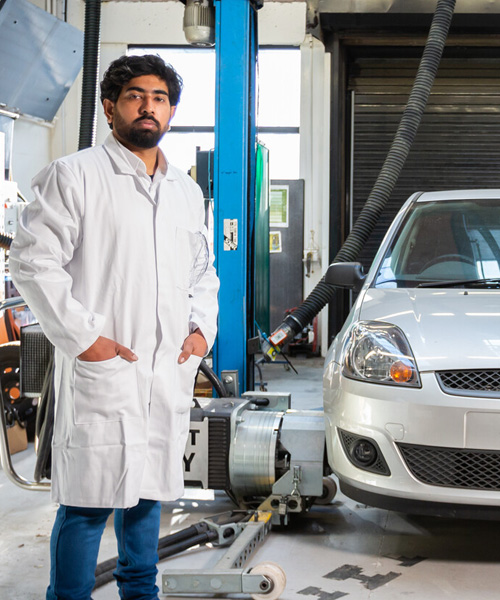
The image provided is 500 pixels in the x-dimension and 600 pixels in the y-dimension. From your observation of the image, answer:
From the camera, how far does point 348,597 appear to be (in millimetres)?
2602

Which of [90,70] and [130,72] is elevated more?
[90,70]

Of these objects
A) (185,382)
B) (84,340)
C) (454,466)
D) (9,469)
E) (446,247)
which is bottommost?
(9,469)

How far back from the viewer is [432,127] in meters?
7.72

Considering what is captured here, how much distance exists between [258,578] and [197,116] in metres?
7.73

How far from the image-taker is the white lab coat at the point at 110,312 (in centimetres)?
193

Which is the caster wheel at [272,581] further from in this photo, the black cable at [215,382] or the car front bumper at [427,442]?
the black cable at [215,382]

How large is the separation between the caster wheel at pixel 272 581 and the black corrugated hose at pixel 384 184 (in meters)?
1.79

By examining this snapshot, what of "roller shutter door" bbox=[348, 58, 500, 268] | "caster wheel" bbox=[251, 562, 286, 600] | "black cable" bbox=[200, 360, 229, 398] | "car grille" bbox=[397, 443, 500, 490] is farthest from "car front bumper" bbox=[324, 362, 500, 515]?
"roller shutter door" bbox=[348, 58, 500, 268]

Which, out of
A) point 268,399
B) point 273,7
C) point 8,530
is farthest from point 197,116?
point 8,530

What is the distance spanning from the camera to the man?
1.95m

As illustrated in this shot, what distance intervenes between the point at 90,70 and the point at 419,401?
278 cm

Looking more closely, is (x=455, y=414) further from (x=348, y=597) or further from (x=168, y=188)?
(x=168, y=188)

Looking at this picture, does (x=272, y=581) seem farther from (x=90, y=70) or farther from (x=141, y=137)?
(x=90, y=70)

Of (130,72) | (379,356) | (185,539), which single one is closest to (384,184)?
(379,356)
